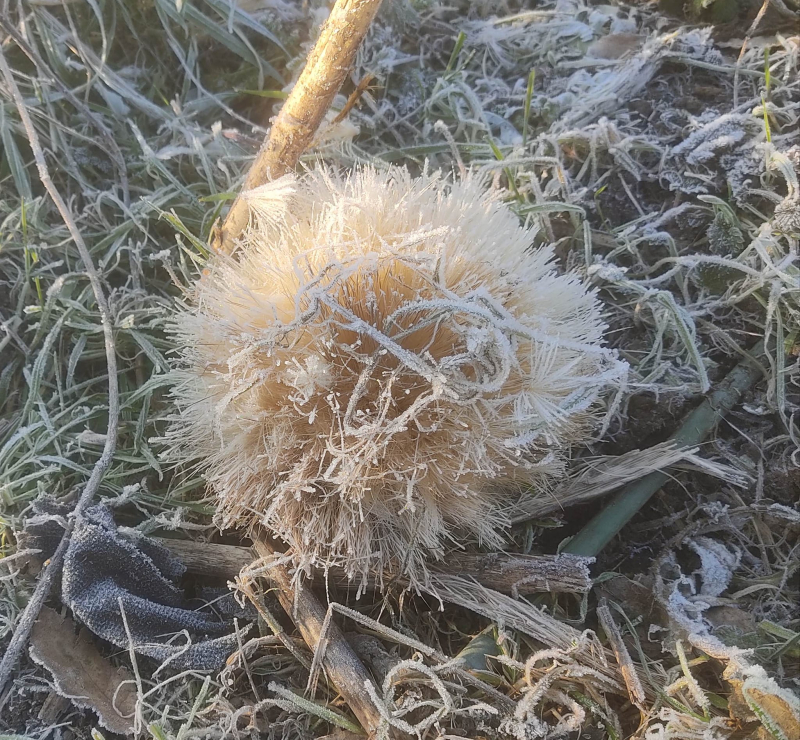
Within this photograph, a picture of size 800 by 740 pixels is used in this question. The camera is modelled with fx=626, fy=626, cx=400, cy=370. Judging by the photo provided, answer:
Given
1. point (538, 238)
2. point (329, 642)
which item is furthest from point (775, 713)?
point (538, 238)

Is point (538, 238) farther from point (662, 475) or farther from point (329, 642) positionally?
point (329, 642)

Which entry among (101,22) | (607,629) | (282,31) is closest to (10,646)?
(607,629)

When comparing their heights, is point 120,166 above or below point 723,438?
below

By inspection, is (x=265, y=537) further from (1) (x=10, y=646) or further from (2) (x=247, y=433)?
(1) (x=10, y=646)

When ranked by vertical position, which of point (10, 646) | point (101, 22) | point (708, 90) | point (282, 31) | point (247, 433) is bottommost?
point (10, 646)

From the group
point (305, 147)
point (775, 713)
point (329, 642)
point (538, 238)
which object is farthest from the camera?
point (538, 238)

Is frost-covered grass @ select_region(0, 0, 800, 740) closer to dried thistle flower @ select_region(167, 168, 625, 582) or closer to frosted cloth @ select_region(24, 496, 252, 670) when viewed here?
frosted cloth @ select_region(24, 496, 252, 670)

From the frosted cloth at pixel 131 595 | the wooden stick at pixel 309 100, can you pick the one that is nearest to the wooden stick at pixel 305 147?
the wooden stick at pixel 309 100
